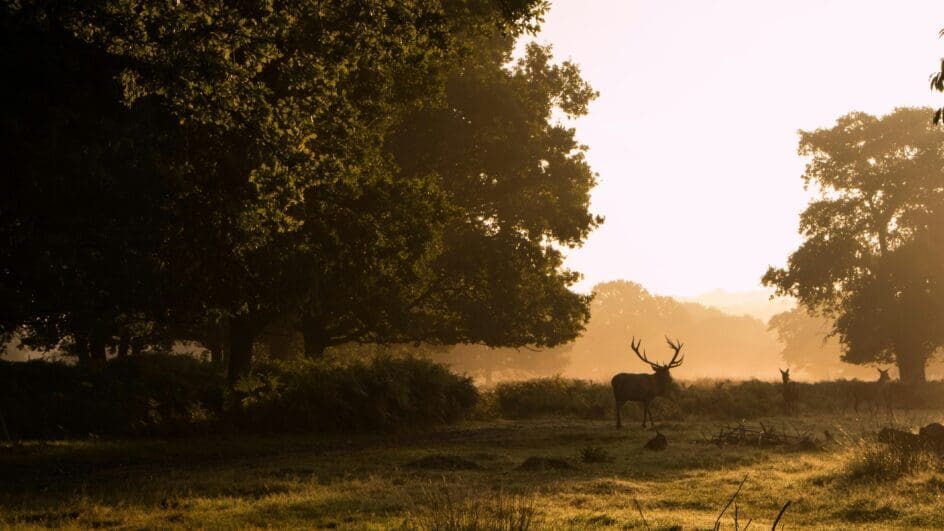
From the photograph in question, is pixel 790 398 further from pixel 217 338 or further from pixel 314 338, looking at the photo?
pixel 217 338

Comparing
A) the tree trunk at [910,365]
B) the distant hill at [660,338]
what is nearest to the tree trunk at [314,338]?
the tree trunk at [910,365]

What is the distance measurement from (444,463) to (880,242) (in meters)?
36.7

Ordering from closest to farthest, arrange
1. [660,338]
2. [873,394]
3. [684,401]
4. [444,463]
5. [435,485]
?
[435,485] < [444,463] < [684,401] < [873,394] < [660,338]

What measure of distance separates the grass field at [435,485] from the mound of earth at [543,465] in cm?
21

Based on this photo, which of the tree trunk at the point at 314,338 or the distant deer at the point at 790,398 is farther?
the distant deer at the point at 790,398

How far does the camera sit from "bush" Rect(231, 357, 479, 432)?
813 inches

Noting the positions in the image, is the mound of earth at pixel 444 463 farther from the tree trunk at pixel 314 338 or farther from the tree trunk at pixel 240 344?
the tree trunk at pixel 314 338

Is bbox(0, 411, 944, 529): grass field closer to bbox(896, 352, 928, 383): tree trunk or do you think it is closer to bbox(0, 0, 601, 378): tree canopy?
bbox(0, 0, 601, 378): tree canopy

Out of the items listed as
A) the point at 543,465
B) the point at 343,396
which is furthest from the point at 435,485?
the point at 343,396

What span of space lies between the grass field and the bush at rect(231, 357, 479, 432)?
47.8 inches

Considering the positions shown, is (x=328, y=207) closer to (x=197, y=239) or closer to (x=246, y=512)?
(x=197, y=239)

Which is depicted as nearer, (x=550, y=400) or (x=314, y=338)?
(x=314, y=338)

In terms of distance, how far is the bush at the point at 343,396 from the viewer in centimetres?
2064

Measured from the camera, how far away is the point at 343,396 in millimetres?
22219
